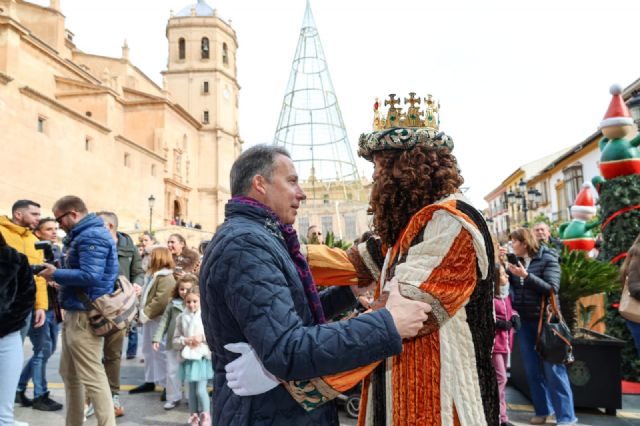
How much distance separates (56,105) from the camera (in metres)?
30.3

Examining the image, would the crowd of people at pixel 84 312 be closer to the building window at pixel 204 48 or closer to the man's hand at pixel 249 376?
the man's hand at pixel 249 376

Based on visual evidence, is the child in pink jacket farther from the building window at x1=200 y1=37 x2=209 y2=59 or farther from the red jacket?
the building window at x1=200 y1=37 x2=209 y2=59

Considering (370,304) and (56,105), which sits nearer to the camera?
(370,304)

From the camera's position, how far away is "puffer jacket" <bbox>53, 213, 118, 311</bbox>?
3.80 m

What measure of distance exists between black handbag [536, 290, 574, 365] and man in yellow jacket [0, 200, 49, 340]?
16.0 feet

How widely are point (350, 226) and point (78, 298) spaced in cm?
1393

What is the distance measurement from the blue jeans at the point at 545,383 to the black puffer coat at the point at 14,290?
443 cm

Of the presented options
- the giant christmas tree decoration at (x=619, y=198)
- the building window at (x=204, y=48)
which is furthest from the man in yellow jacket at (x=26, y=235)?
the building window at (x=204, y=48)

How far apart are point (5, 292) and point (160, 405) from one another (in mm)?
2751

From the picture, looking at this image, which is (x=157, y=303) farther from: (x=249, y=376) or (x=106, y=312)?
(x=249, y=376)

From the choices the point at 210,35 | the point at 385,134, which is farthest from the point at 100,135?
the point at 385,134

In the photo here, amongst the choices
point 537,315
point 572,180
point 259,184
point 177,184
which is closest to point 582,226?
point 537,315

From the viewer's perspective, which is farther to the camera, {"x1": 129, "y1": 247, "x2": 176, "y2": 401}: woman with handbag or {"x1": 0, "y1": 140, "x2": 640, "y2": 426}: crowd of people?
{"x1": 129, "y1": 247, "x2": 176, "y2": 401}: woman with handbag

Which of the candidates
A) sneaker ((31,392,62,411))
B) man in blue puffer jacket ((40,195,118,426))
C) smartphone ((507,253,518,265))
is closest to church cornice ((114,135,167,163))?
sneaker ((31,392,62,411))
